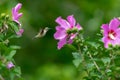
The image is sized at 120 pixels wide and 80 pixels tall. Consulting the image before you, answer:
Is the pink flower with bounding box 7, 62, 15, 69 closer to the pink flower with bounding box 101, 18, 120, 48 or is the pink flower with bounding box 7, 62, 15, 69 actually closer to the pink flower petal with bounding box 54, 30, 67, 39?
the pink flower petal with bounding box 54, 30, 67, 39

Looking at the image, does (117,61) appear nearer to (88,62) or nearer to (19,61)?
(88,62)

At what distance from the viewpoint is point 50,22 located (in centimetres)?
535

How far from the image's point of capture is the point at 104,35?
89.7 inches

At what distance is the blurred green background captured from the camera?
5.11 meters

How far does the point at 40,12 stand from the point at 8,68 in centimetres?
321

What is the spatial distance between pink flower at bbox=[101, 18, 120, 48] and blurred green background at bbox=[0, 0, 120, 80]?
2.63 metres

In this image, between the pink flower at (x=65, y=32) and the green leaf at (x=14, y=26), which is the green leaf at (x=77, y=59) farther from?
the green leaf at (x=14, y=26)

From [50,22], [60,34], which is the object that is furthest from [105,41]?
[50,22]

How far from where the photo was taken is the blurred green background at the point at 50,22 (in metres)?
5.11

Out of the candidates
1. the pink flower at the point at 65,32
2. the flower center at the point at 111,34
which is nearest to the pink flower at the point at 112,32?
the flower center at the point at 111,34

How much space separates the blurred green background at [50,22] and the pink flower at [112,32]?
263cm

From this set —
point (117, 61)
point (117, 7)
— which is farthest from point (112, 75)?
point (117, 7)

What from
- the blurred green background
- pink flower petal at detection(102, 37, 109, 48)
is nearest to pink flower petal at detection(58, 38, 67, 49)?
pink flower petal at detection(102, 37, 109, 48)

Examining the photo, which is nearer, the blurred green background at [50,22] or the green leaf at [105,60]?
the green leaf at [105,60]
